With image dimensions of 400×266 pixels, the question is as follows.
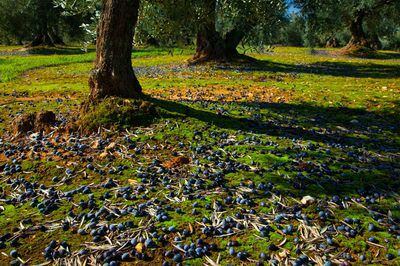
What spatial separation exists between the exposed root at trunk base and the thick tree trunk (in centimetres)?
31

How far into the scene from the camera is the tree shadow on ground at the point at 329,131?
7.29 metres

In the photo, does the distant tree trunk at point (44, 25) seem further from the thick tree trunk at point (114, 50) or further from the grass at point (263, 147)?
the thick tree trunk at point (114, 50)

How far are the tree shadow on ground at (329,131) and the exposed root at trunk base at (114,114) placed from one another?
748 mm

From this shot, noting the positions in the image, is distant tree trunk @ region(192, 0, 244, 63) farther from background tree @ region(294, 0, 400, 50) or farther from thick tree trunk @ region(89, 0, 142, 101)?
thick tree trunk @ region(89, 0, 142, 101)

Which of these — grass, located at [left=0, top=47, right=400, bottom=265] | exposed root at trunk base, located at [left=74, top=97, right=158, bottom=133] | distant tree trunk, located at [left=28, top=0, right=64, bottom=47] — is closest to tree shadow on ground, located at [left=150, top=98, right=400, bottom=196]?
grass, located at [left=0, top=47, right=400, bottom=265]

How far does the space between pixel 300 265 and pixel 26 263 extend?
145 inches

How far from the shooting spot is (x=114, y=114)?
32.6ft

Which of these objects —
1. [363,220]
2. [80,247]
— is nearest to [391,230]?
[363,220]

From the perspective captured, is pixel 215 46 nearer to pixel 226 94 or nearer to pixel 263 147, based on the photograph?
pixel 226 94

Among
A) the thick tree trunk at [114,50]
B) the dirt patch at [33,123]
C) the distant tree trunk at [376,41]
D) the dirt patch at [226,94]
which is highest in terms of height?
the distant tree trunk at [376,41]

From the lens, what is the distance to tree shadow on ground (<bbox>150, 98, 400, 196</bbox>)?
729cm

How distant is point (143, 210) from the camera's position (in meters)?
6.35

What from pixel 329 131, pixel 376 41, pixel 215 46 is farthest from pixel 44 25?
pixel 376 41

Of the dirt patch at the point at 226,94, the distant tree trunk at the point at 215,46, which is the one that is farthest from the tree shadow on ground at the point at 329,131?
the distant tree trunk at the point at 215,46
